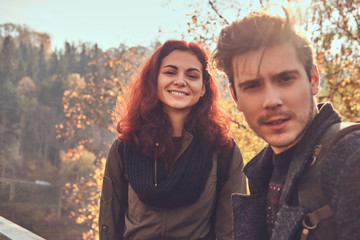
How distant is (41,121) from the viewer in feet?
174

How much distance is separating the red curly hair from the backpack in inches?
52.3

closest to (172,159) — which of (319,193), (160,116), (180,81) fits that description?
(160,116)

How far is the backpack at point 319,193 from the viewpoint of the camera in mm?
972

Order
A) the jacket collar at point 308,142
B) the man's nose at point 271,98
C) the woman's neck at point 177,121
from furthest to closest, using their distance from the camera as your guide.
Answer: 1. the woman's neck at point 177,121
2. the man's nose at point 271,98
3. the jacket collar at point 308,142

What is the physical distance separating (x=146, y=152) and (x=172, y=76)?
55cm

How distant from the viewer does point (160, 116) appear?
2.52 m

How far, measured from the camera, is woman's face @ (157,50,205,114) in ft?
7.81

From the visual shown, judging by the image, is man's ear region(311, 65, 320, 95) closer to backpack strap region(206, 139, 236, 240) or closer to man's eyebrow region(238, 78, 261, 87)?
man's eyebrow region(238, 78, 261, 87)

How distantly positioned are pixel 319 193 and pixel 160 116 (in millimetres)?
1615

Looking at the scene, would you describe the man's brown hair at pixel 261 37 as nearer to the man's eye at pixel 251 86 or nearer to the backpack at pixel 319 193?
the man's eye at pixel 251 86

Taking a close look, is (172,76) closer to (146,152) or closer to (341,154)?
(146,152)

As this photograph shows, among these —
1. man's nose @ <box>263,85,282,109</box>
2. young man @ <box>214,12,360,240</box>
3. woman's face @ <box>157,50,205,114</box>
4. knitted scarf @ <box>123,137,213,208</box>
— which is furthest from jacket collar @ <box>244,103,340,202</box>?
woman's face @ <box>157,50,205,114</box>

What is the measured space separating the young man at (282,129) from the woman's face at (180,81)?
0.86m

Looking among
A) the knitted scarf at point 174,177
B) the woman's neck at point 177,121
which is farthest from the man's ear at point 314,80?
the woman's neck at point 177,121
